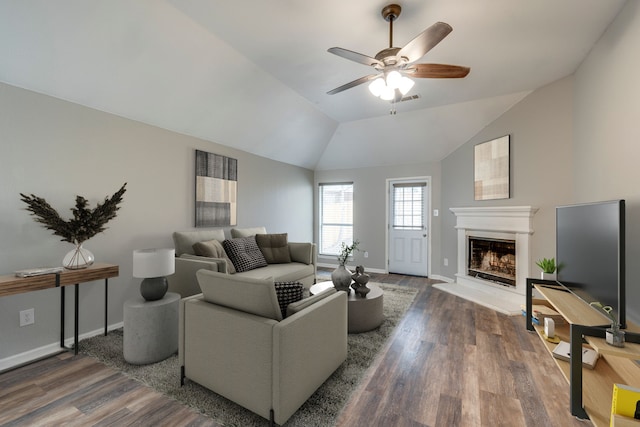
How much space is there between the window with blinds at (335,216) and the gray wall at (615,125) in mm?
3968

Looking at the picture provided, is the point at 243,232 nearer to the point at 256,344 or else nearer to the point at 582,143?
the point at 256,344

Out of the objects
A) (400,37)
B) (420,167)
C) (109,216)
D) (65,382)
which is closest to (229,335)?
(65,382)

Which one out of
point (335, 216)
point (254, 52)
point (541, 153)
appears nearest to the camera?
point (254, 52)

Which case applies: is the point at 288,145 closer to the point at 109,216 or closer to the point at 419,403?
the point at 109,216

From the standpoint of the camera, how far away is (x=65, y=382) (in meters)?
2.04

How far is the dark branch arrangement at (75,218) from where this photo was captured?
2229 millimetres

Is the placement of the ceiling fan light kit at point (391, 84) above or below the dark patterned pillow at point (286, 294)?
above

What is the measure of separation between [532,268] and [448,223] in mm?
1597

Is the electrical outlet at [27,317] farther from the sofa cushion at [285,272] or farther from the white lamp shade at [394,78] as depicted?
the white lamp shade at [394,78]

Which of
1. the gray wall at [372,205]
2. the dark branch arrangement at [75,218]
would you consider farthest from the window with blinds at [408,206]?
the dark branch arrangement at [75,218]

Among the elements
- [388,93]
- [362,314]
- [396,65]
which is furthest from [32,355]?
[396,65]

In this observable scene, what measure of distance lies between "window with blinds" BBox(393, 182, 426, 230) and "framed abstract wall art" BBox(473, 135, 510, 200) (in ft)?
3.88

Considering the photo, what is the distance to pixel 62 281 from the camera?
7.27ft

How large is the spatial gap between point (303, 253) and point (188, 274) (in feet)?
5.91
